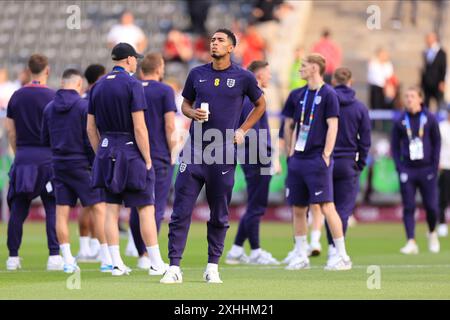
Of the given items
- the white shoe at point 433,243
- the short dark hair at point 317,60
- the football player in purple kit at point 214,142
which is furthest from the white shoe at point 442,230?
the football player in purple kit at point 214,142

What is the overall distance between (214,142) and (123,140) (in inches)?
49.1

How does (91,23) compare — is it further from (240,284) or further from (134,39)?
(240,284)

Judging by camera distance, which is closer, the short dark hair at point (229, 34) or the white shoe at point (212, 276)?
the short dark hair at point (229, 34)

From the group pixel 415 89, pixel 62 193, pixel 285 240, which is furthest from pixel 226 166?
pixel 285 240

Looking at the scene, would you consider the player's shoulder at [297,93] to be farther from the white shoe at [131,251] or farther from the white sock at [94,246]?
the white sock at [94,246]

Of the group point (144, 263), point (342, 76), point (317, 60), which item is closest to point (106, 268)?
point (144, 263)

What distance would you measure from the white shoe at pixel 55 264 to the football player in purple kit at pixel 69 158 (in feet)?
1.28

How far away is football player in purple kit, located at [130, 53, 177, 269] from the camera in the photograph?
15.0 meters

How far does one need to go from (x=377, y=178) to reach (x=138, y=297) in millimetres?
14129

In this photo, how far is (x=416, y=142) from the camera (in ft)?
61.0

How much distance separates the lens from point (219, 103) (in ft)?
40.7

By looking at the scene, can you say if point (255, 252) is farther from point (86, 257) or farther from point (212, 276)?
point (212, 276)

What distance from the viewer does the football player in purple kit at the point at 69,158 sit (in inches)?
570
